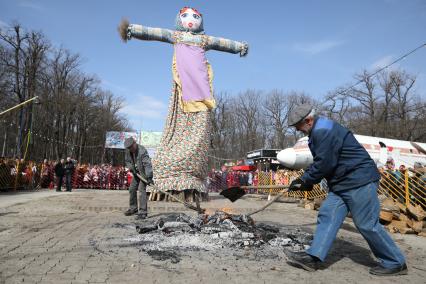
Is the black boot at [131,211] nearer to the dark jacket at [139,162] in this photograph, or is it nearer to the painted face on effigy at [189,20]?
the dark jacket at [139,162]

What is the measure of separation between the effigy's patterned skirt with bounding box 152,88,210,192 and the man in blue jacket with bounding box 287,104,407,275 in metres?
7.25

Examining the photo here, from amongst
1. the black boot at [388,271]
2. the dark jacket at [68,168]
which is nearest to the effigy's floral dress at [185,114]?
the black boot at [388,271]

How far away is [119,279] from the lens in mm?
3346

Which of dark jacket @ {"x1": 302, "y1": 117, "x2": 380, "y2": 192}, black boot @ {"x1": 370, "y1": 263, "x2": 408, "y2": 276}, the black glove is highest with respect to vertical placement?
dark jacket @ {"x1": 302, "y1": 117, "x2": 380, "y2": 192}

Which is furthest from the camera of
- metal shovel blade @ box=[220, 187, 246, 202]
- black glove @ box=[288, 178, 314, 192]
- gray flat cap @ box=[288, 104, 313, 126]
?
metal shovel blade @ box=[220, 187, 246, 202]

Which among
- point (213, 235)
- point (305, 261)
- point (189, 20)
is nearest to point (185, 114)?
point (189, 20)

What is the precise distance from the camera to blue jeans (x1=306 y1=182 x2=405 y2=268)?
385cm

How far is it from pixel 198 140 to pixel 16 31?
28458 mm

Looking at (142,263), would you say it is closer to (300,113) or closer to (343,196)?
(343,196)

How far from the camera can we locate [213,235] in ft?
17.0

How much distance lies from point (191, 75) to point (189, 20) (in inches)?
77.7

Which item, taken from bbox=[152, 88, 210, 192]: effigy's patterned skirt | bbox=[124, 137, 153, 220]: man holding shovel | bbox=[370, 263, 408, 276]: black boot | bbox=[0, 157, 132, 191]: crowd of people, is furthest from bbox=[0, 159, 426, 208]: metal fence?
bbox=[370, 263, 408, 276]: black boot

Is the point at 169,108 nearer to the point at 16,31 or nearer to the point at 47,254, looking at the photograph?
the point at 47,254

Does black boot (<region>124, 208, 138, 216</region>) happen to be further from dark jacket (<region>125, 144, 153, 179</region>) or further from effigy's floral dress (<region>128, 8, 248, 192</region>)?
effigy's floral dress (<region>128, 8, 248, 192</region>)
